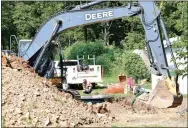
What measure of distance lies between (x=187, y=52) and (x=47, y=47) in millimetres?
6466

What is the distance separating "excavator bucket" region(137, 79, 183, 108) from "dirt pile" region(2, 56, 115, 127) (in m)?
1.50

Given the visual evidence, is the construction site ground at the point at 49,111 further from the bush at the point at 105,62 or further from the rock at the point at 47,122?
the bush at the point at 105,62

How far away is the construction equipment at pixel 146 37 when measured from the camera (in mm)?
13773

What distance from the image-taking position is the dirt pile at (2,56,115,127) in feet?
34.8

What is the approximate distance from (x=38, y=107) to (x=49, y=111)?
29 cm

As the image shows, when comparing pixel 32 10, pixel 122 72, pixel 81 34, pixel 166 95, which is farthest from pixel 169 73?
pixel 32 10

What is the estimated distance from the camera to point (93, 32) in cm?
4962

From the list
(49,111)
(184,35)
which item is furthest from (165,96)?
(49,111)

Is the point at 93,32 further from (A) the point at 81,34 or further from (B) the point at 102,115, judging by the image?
(B) the point at 102,115

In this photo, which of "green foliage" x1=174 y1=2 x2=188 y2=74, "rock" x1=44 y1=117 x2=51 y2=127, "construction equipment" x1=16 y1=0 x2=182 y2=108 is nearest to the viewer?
"rock" x1=44 y1=117 x2=51 y2=127

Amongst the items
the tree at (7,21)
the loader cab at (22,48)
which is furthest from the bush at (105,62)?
the loader cab at (22,48)

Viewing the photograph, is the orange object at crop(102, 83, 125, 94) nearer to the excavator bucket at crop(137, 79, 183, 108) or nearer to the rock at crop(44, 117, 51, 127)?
the excavator bucket at crop(137, 79, 183, 108)

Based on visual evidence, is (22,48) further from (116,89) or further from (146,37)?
(116,89)

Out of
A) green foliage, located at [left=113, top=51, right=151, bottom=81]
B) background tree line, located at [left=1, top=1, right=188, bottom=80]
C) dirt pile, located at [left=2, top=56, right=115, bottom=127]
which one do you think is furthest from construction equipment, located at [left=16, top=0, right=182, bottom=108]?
background tree line, located at [left=1, top=1, right=188, bottom=80]
